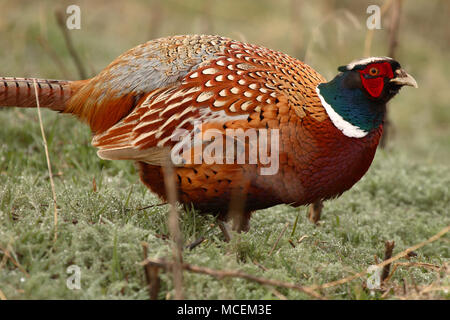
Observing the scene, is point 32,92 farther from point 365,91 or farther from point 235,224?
point 365,91

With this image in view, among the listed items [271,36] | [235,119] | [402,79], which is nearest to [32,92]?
[235,119]

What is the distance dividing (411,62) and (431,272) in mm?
6728

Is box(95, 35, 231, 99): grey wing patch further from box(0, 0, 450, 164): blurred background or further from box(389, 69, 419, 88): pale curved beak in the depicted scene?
box(0, 0, 450, 164): blurred background

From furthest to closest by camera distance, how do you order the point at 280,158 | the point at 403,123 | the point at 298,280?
the point at 403,123, the point at 280,158, the point at 298,280

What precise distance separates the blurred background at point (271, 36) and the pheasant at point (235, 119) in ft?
4.92

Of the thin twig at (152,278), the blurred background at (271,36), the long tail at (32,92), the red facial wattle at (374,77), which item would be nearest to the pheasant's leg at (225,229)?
the thin twig at (152,278)

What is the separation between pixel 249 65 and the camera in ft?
9.55

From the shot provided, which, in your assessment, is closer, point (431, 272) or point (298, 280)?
point (298, 280)

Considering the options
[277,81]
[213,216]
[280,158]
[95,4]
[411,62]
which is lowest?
[213,216]

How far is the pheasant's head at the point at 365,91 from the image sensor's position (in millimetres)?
2846

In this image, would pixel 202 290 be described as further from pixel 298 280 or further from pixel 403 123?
pixel 403 123

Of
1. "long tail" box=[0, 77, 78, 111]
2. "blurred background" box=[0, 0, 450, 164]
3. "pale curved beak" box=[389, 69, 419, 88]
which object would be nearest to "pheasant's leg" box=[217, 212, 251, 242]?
"pale curved beak" box=[389, 69, 419, 88]

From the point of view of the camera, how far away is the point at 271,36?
841cm
